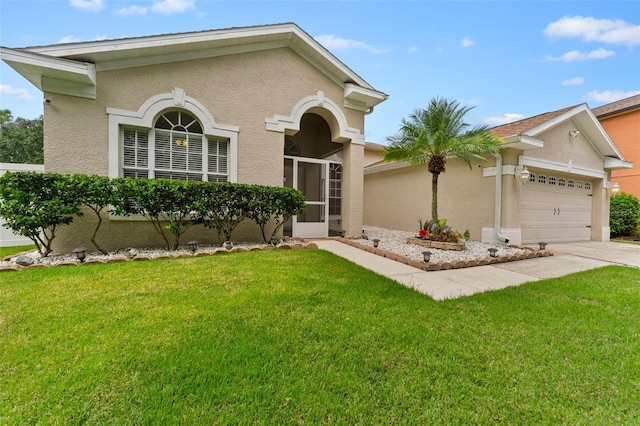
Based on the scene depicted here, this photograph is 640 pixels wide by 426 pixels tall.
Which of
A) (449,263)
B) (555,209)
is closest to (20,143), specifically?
(449,263)

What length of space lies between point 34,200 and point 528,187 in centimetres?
1348

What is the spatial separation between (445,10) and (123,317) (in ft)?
38.0

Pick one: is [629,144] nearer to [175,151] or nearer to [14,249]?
[175,151]

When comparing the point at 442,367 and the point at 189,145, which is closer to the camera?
the point at 442,367

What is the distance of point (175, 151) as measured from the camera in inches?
264

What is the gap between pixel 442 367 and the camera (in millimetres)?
2213

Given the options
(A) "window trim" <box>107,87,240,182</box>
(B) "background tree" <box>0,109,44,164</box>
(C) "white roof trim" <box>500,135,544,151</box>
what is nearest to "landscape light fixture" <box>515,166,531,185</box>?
(C) "white roof trim" <box>500,135,544,151</box>

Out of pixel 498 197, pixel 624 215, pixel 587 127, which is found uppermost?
pixel 587 127

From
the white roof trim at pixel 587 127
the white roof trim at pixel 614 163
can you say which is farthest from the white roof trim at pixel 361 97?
the white roof trim at pixel 614 163

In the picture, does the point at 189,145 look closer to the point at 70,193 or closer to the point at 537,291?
the point at 70,193

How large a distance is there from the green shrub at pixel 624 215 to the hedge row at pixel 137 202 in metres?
16.1

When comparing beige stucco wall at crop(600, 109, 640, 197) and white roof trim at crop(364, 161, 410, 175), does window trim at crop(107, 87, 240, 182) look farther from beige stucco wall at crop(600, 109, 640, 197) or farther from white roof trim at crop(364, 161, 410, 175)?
beige stucco wall at crop(600, 109, 640, 197)

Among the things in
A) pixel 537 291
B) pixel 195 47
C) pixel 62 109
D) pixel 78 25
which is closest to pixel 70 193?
pixel 62 109

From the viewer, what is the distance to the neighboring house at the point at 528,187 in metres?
8.58
